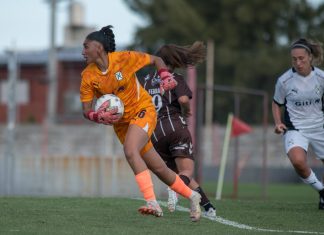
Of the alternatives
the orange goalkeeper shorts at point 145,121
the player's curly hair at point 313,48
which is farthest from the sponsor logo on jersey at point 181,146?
the player's curly hair at point 313,48

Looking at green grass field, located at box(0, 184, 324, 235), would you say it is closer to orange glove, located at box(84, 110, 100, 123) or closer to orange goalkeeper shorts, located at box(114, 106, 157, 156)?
orange goalkeeper shorts, located at box(114, 106, 157, 156)

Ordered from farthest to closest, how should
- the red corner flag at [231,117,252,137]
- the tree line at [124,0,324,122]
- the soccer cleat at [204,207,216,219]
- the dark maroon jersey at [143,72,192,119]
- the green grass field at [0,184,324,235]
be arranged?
the tree line at [124,0,324,122], the red corner flag at [231,117,252,137], the dark maroon jersey at [143,72,192,119], the soccer cleat at [204,207,216,219], the green grass field at [0,184,324,235]

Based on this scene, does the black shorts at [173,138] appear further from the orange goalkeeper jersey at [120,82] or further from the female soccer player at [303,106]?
the orange goalkeeper jersey at [120,82]

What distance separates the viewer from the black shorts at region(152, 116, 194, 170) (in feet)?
31.6

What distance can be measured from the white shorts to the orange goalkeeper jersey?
90.4 inches

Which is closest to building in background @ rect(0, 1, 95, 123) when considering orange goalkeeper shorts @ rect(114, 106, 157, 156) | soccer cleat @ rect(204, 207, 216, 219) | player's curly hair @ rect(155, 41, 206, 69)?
player's curly hair @ rect(155, 41, 206, 69)

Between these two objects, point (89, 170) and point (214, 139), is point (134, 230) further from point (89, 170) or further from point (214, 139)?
point (214, 139)

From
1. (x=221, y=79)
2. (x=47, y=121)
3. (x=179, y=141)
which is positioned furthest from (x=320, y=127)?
(x=221, y=79)

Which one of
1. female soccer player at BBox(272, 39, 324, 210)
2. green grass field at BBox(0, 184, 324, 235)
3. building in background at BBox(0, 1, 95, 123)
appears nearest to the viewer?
green grass field at BBox(0, 184, 324, 235)

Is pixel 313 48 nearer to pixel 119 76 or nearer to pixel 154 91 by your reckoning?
pixel 154 91

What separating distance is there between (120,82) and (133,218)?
4.54 feet

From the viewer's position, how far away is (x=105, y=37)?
8.09 m

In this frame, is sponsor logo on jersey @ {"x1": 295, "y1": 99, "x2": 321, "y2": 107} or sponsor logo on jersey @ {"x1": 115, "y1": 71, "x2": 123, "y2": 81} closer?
sponsor logo on jersey @ {"x1": 115, "y1": 71, "x2": 123, "y2": 81}

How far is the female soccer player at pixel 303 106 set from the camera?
976 centimetres
